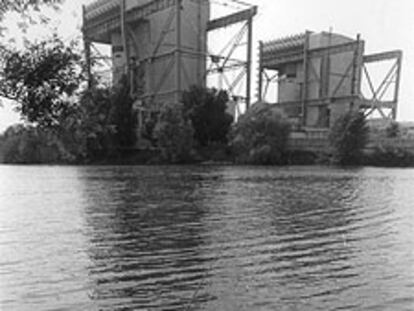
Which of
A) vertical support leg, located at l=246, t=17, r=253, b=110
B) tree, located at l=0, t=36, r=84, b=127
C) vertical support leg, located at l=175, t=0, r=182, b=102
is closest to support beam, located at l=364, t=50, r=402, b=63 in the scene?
vertical support leg, located at l=246, t=17, r=253, b=110

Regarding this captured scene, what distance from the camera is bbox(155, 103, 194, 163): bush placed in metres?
65.1

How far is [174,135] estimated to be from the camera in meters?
65.2

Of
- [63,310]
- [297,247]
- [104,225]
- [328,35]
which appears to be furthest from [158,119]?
[63,310]

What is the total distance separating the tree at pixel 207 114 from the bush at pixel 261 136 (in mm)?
Result: 4977

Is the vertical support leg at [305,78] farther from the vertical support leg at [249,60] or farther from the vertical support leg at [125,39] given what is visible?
the vertical support leg at [125,39]

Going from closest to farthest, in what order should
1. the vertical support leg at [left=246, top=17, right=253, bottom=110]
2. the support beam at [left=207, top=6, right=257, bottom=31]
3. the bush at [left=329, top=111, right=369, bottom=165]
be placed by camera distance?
1. the bush at [left=329, top=111, right=369, bottom=165]
2. the support beam at [left=207, top=6, right=257, bottom=31]
3. the vertical support leg at [left=246, top=17, right=253, bottom=110]

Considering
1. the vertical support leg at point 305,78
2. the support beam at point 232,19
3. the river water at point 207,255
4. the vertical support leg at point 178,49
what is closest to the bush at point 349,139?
the vertical support leg at point 305,78

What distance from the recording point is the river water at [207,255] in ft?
26.1

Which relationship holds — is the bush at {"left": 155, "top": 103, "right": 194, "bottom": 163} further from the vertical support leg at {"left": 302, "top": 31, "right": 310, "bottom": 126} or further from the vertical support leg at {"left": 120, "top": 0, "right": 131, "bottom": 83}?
the vertical support leg at {"left": 302, "top": 31, "right": 310, "bottom": 126}

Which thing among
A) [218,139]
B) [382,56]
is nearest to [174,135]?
[218,139]

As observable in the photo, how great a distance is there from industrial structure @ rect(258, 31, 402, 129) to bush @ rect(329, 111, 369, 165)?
30.3 feet

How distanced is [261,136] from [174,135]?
1185cm

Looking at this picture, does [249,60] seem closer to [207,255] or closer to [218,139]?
[218,139]

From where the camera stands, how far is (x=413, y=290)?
8508 mm
